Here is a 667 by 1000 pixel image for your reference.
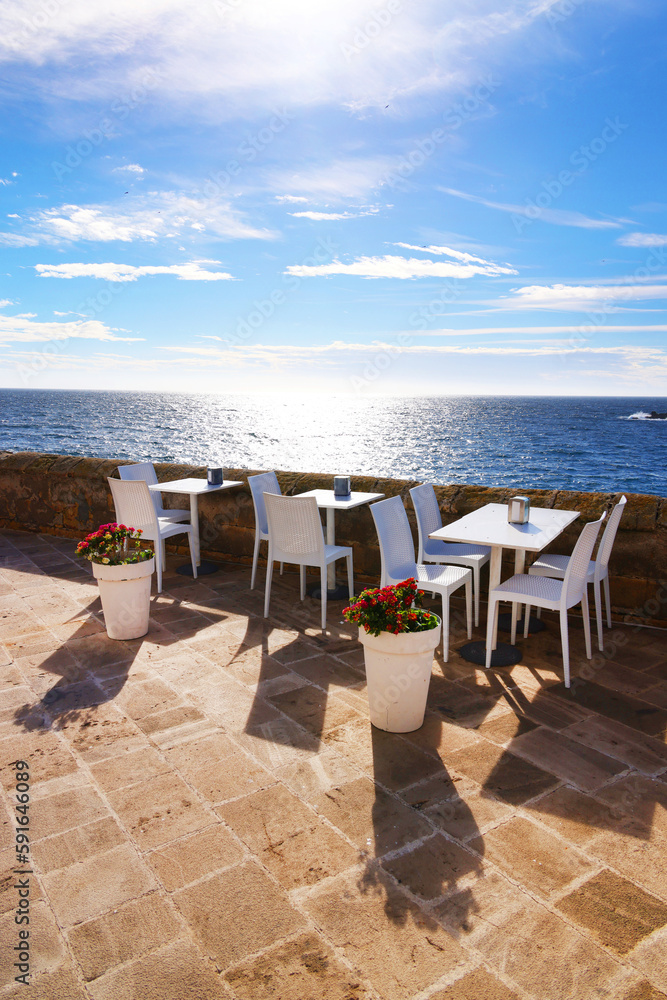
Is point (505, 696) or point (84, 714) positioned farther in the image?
point (505, 696)

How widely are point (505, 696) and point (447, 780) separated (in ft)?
2.63

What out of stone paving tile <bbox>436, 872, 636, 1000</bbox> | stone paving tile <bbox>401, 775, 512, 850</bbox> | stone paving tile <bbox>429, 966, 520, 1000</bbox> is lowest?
stone paving tile <bbox>401, 775, 512, 850</bbox>

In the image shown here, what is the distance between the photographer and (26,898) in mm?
1562

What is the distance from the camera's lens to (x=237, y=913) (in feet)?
4.92

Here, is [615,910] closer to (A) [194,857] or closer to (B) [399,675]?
(B) [399,675]

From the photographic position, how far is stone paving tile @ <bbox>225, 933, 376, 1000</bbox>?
1277 millimetres

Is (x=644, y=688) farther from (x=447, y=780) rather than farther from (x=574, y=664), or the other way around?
(x=447, y=780)

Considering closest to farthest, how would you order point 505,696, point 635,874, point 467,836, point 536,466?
point 635,874 → point 467,836 → point 505,696 → point 536,466

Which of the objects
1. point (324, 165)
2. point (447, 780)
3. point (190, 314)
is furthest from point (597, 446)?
point (447, 780)

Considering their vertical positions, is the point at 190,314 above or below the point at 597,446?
above

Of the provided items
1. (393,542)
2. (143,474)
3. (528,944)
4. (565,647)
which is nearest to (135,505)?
(143,474)

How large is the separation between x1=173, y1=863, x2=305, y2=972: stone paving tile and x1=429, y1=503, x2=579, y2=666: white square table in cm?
187

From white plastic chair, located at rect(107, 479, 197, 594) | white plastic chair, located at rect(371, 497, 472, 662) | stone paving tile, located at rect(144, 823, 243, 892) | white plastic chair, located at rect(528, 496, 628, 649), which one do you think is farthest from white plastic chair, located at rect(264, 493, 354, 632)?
stone paving tile, located at rect(144, 823, 243, 892)

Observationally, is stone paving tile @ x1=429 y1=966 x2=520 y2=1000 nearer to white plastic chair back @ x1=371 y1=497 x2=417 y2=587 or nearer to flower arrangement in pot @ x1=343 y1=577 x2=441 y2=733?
flower arrangement in pot @ x1=343 y1=577 x2=441 y2=733
